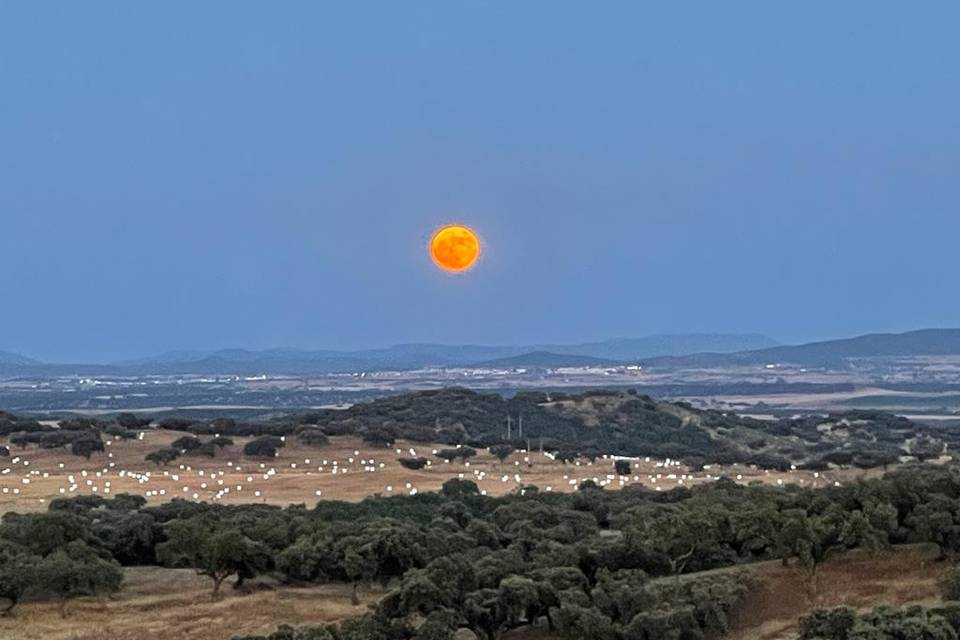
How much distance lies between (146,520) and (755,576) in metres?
18.0

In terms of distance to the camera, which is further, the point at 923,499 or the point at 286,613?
the point at 923,499

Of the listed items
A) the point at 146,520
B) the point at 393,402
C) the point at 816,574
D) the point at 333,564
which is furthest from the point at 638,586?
the point at 393,402

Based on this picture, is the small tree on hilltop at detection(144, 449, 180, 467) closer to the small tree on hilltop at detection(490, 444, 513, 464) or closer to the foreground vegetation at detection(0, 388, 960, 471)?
the foreground vegetation at detection(0, 388, 960, 471)

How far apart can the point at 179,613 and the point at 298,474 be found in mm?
29529

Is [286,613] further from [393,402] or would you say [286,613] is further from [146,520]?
[393,402]

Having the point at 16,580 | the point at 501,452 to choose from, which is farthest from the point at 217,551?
the point at 501,452

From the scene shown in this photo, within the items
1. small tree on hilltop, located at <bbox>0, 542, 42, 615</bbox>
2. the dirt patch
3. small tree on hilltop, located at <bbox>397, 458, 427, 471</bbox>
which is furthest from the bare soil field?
the dirt patch

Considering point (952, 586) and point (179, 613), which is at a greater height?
point (952, 586)

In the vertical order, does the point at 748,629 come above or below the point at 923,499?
below

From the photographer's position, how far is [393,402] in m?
96.0

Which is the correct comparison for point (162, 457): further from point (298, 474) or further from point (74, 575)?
point (74, 575)

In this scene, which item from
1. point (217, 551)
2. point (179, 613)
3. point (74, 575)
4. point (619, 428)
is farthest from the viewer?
point (619, 428)

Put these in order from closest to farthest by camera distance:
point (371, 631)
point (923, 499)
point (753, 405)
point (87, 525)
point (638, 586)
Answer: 1. point (371, 631)
2. point (638, 586)
3. point (923, 499)
4. point (87, 525)
5. point (753, 405)

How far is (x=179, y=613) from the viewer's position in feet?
85.9
